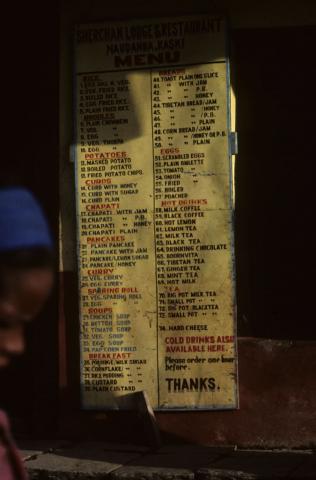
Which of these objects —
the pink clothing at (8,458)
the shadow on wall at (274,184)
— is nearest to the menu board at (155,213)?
the shadow on wall at (274,184)

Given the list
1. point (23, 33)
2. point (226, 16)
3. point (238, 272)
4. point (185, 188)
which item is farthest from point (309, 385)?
point (23, 33)

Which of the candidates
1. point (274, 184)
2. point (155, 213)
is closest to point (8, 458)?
point (155, 213)

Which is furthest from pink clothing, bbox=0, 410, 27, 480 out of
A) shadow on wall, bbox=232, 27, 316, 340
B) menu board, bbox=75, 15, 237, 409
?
shadow on wall, bbox=232, 27, 316, 340

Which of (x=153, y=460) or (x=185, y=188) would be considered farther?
A: (x=185, y=188)

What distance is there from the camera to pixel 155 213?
7.37 m

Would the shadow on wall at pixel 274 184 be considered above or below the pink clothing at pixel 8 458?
above

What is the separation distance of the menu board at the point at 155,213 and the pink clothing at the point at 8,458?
5.56 metres

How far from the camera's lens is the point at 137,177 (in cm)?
742

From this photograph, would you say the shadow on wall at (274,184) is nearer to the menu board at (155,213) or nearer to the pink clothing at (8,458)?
the menu board at (155,213)

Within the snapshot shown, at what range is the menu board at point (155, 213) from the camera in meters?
7.28

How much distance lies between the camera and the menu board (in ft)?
23.9

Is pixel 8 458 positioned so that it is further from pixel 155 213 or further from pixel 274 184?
pixel 274 184

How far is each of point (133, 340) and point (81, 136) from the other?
1.47 m

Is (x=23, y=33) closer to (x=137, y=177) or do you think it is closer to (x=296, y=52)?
(x=137, y=177)
